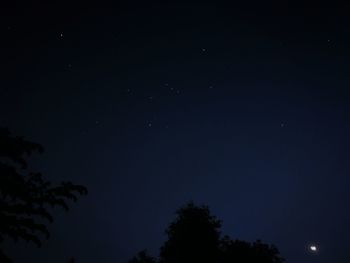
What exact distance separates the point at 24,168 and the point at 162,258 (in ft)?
107

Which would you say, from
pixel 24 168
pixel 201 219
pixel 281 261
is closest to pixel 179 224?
pixel 201 219

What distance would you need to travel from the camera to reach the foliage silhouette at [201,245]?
117 feet

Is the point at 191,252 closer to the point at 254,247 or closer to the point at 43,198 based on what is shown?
the point at 254,247

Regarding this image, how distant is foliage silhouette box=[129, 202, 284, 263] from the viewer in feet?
117

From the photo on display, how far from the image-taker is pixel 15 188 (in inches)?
242

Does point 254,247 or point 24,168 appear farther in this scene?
point 254,247

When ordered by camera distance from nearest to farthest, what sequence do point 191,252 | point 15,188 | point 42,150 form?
1. point 15,188
2. point 42,150
3. point 191,252

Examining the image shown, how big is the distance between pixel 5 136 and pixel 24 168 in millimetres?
663

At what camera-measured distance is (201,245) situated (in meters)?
36.1

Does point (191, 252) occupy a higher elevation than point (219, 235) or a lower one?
lower

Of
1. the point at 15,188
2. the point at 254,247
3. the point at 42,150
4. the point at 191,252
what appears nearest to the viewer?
the point at 15,188

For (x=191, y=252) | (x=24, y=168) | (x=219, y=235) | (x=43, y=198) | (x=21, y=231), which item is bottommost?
(x=21, y=231)

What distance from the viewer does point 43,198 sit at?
6207mm

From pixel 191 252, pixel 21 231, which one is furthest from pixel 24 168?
pixel 191 252
